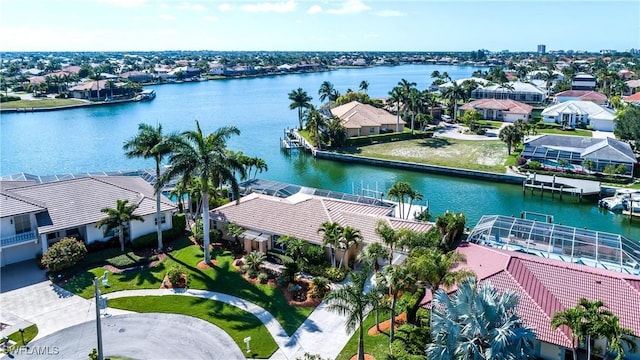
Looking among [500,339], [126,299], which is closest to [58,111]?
[126,299]

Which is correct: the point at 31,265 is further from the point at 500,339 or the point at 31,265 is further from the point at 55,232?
the point at 500,339

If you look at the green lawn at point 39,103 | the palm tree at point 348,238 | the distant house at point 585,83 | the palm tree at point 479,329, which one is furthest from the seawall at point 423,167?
the green lawn at point 39,103

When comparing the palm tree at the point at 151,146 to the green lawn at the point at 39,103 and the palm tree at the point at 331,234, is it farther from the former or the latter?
the green lawn at the point at 39,103

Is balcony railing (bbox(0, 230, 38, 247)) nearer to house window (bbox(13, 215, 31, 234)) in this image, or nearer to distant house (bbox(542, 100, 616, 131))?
house window (bbox(13, 215, 31, 234))

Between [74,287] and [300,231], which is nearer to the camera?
[74,287]

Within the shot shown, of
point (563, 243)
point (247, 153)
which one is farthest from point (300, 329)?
point (247, 153)

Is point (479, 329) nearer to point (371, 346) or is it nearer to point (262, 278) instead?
point (371, 346)
